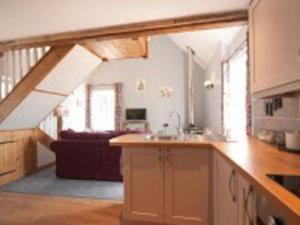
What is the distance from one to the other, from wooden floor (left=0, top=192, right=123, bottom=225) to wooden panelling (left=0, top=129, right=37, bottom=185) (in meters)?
0.88

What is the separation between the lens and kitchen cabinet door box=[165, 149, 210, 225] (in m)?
2.61

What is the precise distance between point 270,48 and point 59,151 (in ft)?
13.4

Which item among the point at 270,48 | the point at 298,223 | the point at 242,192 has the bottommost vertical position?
the point at 242,192

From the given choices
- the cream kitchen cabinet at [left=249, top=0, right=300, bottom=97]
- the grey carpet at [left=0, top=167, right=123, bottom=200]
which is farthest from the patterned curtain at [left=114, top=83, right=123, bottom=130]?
the cream kitchen cabinet at [left=249, top=0, right=300, bottom=97]

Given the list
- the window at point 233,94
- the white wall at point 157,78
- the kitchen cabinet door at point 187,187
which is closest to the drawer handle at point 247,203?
the kitchen cabinet door at point 187,187

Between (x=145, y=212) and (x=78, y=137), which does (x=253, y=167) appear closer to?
(x=145, y=212)

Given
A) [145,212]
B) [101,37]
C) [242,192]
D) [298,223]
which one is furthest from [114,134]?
[298,223]

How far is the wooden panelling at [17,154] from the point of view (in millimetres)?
4664

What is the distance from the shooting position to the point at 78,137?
5117 mm

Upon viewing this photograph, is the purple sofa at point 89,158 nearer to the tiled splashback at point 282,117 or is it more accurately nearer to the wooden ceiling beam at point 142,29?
the wooden ceiling beam at point 142,29

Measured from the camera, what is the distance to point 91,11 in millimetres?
2816

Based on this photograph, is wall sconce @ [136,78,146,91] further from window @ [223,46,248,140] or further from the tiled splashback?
the tiled splashback

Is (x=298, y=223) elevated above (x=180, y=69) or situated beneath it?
situated beneath

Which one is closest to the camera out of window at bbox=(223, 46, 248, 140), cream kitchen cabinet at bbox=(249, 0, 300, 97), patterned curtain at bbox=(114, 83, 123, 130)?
cream kitchen cabinet at bbox=(249, 0, 300, 97)
